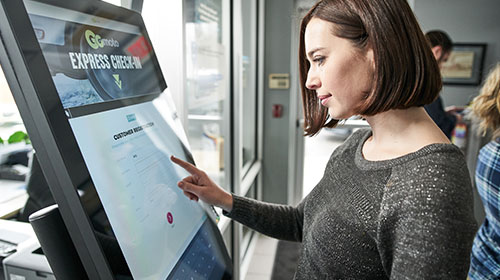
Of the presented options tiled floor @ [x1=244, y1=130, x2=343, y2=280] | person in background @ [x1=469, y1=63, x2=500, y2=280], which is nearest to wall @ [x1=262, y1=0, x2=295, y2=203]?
tiled floor @ [x1=244, y1=130, x2=343, y2=280]

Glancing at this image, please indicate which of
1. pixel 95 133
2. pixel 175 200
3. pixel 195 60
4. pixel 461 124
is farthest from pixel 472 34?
pixel 95 133

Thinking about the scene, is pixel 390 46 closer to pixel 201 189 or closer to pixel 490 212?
pixel 201 189

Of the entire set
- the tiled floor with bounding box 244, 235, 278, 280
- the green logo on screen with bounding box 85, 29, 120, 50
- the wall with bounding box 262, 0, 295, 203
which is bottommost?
the tiled floor with bounding box 244, 235, 278, 280

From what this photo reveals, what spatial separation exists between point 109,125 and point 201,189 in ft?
1.20

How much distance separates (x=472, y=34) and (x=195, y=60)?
232 cm

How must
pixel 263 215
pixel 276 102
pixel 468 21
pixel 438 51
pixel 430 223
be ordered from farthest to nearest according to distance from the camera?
pixel 276 102 < pixel 468 21 < pixel 438 51 < pixel 263 215 < pixel 430 223

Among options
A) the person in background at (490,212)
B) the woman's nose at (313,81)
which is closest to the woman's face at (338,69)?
the woman's nose at (313,81)

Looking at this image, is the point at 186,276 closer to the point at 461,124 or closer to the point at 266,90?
the point at 266,90

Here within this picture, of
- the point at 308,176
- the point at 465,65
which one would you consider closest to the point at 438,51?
the point at 465,65

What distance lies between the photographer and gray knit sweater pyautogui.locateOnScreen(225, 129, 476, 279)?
1.90 ft

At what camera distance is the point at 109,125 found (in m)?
0.59

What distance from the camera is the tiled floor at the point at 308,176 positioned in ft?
8.88

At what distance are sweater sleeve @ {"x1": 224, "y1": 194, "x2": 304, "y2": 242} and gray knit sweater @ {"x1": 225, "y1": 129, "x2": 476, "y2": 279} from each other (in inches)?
4.8

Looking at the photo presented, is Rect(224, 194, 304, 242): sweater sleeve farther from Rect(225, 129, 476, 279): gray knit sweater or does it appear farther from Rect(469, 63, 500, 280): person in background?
Rect(469, 63, 500, 280): person in background
